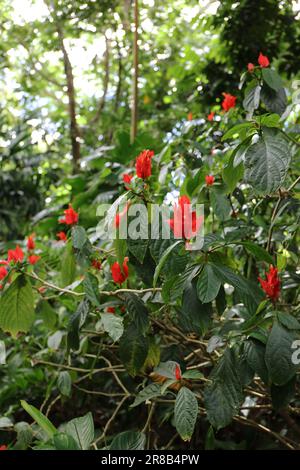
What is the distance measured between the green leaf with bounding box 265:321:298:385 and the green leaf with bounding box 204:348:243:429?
0.33 feet

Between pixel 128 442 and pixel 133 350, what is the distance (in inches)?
8.8

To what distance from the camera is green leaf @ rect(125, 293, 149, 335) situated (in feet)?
4.25

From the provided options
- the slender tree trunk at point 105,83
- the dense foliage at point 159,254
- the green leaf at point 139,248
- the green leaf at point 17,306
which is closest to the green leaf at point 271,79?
the dense foliage at point 159,254

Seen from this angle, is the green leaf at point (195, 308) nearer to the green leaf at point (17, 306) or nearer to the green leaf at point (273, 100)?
the green leaf at point (17, 306)

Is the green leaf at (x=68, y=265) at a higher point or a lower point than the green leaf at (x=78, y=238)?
lower

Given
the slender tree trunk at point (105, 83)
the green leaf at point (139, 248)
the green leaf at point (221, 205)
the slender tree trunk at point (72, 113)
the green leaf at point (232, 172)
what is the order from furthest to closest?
1. the slender tree trunk at point (105, 83)
2. the slender tree trunk at point (72, 113)
3. the green leaf at point (221, 205)
4. the green leaf at point (232, 172)
5. the green leaf at point (139, 248)

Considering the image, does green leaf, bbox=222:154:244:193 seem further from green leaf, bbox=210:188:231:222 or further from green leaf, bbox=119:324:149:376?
green leaf, bbox=119:324:149:376

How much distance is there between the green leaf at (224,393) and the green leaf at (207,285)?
201 mm

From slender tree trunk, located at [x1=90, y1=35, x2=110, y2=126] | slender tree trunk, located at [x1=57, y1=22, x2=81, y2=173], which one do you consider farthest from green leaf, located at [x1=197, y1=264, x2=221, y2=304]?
slender tree trunk, located at [x1=90, y1=35, x2=110, y2=126]

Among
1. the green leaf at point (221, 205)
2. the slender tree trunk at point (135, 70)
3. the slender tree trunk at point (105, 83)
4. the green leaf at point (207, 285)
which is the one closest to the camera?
the green leaf at point (207, 285)

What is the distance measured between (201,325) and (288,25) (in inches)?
80.2

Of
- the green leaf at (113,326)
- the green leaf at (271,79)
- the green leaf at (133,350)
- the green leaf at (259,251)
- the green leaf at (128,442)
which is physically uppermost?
the green leaf at (271,79)

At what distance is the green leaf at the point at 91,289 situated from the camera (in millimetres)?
1283
